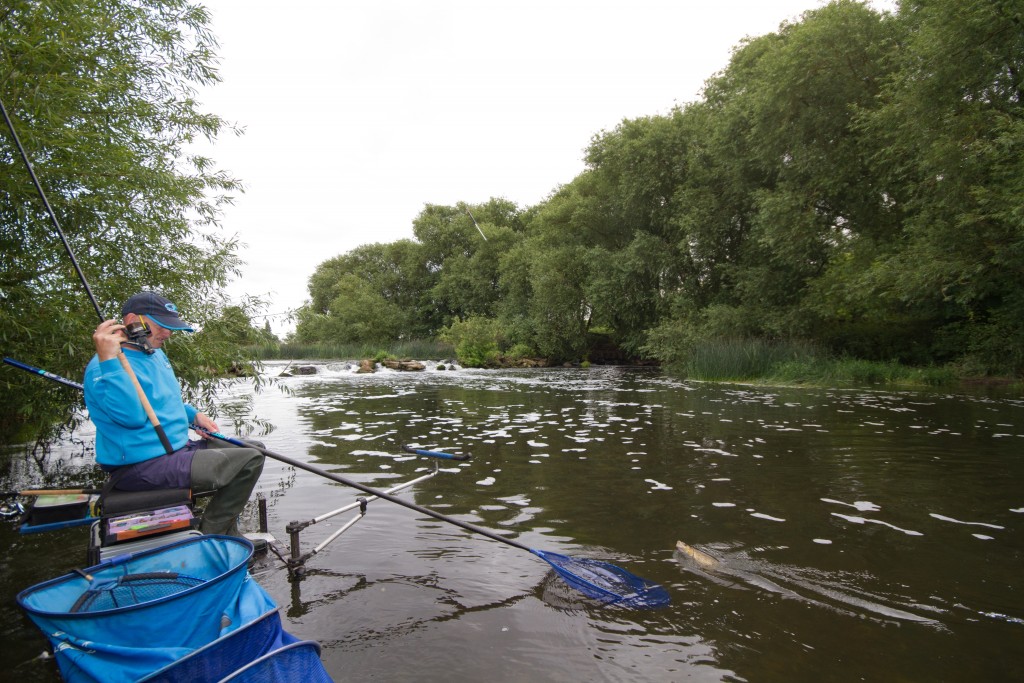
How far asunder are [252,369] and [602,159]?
109 feet

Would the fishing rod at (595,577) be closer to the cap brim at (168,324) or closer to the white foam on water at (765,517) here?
the cap brim at (168,324)

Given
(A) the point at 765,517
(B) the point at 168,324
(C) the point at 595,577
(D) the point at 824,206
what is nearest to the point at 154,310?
(B) the point at 168,324

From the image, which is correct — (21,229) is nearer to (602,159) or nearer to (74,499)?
(74,499)

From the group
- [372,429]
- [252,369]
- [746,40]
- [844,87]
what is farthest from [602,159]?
[252,369]

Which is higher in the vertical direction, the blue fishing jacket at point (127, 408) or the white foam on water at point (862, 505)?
the blue fishing jacket at point (127, 408)

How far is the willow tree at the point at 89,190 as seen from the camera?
6.22 metres

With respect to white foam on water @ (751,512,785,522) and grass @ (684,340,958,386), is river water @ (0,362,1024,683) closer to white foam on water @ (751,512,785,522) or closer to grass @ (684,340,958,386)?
white foam on water @ (751,512,785,522)

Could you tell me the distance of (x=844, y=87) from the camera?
2356 centimetres

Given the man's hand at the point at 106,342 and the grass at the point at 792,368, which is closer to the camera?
the man's hand at the point at 106,342

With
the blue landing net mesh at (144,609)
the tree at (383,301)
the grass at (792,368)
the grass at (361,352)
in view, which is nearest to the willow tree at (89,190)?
the blue landing net mesh at (144,609)

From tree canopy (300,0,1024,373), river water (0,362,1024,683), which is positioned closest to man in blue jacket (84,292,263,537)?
river water (0,362,1024,683)

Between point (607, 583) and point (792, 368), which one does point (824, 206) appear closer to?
point (792, 368)

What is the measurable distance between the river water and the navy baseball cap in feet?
7.11

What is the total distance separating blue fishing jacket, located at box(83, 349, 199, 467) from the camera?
12.4ft
